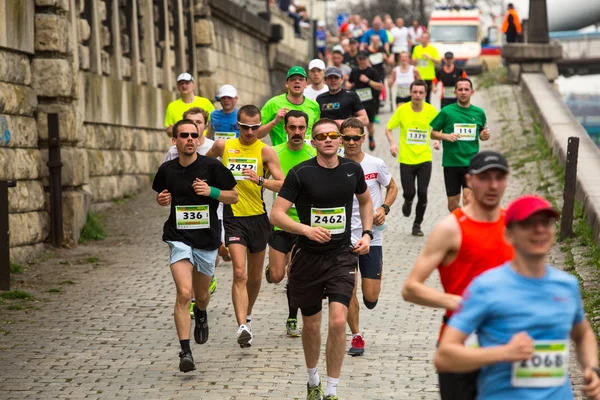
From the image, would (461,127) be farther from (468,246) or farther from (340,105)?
(468,246)

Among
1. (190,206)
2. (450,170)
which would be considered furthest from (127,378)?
(450,170)

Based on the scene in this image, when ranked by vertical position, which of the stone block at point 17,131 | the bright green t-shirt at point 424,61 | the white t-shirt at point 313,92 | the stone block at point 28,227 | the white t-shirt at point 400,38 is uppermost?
the white t-shirt at point 400,38

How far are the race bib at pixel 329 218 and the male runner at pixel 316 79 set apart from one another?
6388mm

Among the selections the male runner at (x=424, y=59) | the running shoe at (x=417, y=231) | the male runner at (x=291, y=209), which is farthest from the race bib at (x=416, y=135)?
the male runner at (x=424, y=59)

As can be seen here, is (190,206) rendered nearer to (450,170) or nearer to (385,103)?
(450,170)

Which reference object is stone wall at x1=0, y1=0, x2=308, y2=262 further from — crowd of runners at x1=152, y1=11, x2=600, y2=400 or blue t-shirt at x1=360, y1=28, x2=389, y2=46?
blue t-shirt at x1=360, y1=28, x2=389, y2=46

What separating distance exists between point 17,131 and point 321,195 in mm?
6906

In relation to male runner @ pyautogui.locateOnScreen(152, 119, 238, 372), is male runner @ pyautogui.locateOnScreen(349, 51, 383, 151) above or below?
above

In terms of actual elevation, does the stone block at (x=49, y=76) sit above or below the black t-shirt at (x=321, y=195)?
above

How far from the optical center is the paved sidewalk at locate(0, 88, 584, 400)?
863cm

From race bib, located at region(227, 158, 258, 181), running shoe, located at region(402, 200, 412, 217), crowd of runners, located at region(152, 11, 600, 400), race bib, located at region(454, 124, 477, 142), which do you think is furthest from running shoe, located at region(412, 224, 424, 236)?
race bib, located at region(227, 158, 258, 181)

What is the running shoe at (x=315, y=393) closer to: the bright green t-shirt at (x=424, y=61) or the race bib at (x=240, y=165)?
the race bib at (x=240, y=165)

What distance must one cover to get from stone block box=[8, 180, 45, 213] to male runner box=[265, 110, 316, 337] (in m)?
4.50

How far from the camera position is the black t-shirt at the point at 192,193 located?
933 cm
